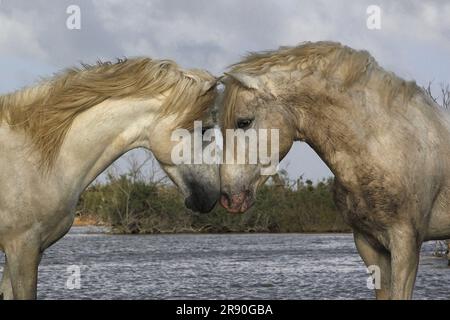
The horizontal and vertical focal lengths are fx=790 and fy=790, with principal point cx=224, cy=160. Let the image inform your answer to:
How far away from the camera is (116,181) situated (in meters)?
36.8

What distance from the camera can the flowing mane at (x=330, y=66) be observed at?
5.36 metres

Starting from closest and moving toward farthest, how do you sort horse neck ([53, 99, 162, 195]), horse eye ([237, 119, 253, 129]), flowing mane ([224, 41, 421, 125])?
1. horse eye ([237, 119, 253, 129])
2. flowing mane ([224, 41, 421, 125])
3. horse neck ([53, 99, 162, 195])

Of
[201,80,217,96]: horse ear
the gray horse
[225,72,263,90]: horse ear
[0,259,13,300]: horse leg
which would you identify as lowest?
[0,259,13,300]: horse leg

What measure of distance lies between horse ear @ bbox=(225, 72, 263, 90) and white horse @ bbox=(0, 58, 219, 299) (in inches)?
22.6

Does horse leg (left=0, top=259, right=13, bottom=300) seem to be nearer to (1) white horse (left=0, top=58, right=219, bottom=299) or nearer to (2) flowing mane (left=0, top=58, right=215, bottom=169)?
(1) white horse (left=0, top=58, right=219, bottom=299)

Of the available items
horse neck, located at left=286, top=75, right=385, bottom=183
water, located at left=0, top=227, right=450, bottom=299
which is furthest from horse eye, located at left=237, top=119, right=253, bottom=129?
water, located at left=0, top=227, right=450, bottom=299

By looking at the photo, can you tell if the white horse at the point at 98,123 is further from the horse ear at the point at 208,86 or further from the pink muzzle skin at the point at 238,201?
the pink muzzle skin at the point at 238,201

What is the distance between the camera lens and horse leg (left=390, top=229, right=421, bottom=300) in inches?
202

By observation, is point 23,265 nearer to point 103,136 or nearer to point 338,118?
point 103,136

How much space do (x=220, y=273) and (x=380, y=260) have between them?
11.1 m

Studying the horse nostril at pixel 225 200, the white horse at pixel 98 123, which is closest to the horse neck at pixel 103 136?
the white horse at pixel 98 123
